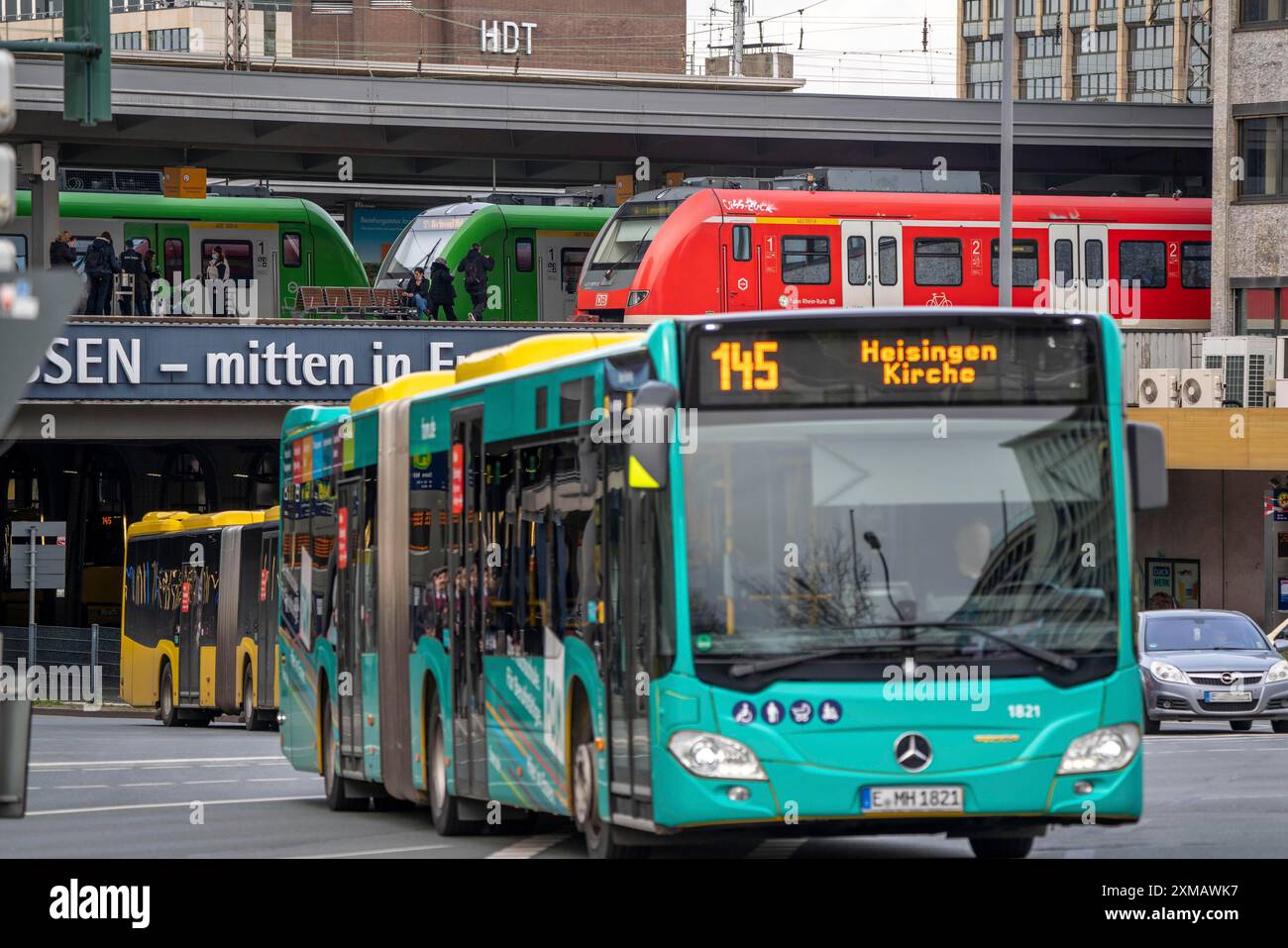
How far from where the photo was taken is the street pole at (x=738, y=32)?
10794cm

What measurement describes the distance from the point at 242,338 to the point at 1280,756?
74.5ft

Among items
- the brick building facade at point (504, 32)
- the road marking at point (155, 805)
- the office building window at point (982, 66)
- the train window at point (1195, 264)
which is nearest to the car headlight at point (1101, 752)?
the road marking at point (155, 805)

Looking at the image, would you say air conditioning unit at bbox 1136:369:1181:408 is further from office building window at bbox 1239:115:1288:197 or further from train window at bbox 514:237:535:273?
train window at bbox 514:237:535:273

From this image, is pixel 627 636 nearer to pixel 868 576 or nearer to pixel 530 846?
pixel 868 576

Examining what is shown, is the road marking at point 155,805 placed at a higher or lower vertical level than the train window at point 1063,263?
lower

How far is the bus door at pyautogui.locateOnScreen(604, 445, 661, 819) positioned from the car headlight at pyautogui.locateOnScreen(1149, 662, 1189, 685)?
15.0m

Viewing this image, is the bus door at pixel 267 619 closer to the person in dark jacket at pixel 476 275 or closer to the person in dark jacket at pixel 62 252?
the person in dark jacket at pixel 62 252

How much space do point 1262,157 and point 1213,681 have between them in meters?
26.1

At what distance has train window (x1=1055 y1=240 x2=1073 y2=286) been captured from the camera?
4581 centimetres

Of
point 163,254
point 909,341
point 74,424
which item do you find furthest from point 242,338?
point 909,341

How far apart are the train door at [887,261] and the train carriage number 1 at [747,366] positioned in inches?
1300

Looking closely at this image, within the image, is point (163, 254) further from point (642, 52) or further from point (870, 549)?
point (642, 52)

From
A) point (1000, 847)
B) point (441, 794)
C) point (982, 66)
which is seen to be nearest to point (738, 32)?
point (982, 66)

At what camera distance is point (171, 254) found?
46375 millimetres
